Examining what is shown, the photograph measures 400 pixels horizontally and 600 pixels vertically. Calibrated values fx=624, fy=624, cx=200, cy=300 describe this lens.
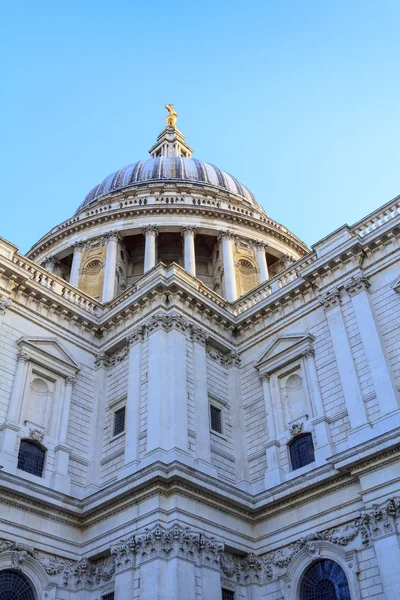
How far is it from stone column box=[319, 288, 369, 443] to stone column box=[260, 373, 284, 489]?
3.29 meters

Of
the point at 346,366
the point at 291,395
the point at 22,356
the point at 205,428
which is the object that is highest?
the point at 22,356

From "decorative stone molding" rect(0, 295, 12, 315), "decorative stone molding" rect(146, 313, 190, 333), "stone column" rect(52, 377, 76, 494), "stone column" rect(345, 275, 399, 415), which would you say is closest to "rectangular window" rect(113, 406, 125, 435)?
Answer: "stone column" rect(52, 377, 76, 494)

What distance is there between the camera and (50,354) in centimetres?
2433

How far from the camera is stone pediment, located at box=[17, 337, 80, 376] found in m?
23.6

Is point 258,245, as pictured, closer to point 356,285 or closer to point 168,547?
point 356,285

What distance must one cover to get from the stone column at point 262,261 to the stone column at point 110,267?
9654mm

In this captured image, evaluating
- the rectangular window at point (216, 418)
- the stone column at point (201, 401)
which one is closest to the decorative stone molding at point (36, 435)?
the stone column at point (201, 401)

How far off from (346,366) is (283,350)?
11.5ft

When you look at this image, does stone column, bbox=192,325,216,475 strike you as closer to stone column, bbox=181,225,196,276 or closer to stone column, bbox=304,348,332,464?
stone column, bbox=304,348,332,464

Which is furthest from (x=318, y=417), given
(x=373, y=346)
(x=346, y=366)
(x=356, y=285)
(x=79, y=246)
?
(x=79, y=246)

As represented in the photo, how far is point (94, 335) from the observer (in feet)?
89.1

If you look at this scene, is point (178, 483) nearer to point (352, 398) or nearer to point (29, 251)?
point (352, 398)

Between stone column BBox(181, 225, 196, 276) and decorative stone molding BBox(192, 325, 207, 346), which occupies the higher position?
stone column BBox(181, 225, 196, 276)

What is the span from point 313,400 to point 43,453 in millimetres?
9857
